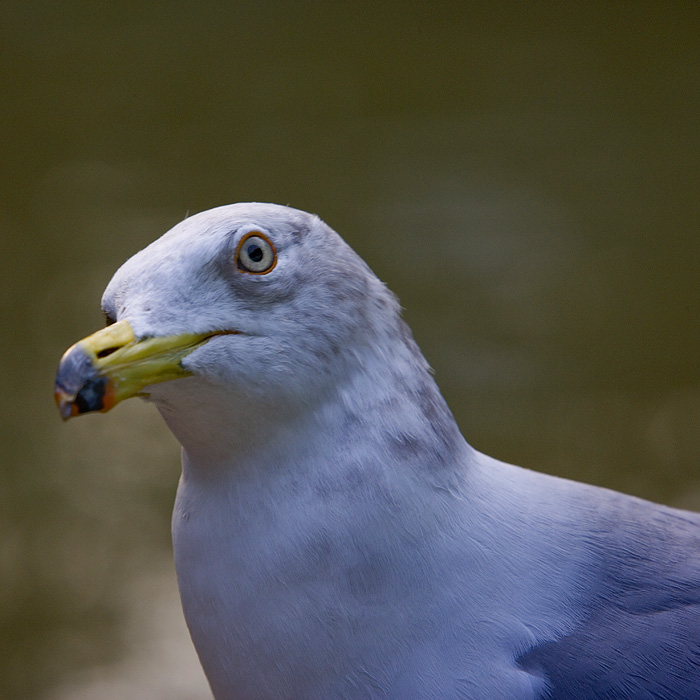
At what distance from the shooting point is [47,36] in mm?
2234

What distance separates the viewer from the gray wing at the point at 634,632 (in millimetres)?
735

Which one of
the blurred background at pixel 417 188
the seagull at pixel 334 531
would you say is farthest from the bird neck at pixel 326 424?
the blurred background at pixel 417 188

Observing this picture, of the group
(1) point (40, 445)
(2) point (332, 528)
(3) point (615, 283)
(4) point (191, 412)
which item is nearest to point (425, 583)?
(2) point (332, 528)

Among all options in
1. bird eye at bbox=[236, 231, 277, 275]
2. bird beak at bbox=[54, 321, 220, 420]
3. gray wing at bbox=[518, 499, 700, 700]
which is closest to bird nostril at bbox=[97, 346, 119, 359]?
bird beak at bbox=[54, 321, 220, 420]

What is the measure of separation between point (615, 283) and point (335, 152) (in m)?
0.80

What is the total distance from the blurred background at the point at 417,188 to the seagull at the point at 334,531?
1.27 meters

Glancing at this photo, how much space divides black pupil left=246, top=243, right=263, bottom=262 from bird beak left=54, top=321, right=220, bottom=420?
10 centimetres

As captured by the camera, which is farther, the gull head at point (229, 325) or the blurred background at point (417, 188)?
the blurred background at point (417, 188)

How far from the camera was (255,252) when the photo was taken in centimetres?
72

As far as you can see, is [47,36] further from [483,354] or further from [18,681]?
[18,681]

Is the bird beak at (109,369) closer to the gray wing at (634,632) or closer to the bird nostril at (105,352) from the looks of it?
the bird nostril at (105,352)

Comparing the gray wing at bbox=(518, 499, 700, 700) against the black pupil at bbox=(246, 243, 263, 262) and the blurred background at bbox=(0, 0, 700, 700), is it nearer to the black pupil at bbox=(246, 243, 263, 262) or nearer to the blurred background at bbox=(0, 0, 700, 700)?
the black pupil at bbox=(246, 243, 263, 262)

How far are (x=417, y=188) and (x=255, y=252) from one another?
64.5 inches

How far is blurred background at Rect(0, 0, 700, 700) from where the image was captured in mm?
2092
